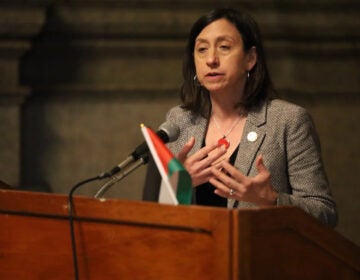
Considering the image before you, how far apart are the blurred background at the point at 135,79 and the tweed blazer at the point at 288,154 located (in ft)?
4.59

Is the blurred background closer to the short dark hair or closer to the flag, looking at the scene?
the short dark hair

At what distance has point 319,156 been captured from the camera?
2693 mm

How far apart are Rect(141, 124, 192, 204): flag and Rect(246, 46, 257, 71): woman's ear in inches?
38.1

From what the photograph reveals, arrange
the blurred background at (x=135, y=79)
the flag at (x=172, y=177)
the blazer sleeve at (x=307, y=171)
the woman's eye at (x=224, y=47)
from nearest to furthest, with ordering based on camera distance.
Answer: the flag at (x=172, y=177) < the blazer sleeve at (x=307, y=171) < the woman's eye at (x=224, y=47) < the blurred background at (x=135, y=79)

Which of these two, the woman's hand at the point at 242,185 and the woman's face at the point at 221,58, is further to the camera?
the woman's face at the point at 221,58

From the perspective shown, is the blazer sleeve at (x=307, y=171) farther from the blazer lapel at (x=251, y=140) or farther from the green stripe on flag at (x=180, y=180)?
the green stripe on flag at (x=180, y=180)

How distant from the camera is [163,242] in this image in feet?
6.21

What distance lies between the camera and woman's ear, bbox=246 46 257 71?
289cm

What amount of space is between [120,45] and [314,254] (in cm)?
241

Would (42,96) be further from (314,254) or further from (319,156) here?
(314,254)

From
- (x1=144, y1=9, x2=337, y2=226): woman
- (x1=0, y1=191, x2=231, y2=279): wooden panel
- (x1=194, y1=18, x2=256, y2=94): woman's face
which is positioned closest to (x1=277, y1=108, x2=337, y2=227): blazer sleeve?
(x1=144, y1=9, x2=337, y2=226): woman

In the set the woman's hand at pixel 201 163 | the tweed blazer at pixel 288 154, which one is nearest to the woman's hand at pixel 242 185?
the woman's hand at pixel 201 163

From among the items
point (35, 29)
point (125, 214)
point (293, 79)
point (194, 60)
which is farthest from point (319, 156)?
point (35, 29)

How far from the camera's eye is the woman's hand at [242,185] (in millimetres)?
2158
